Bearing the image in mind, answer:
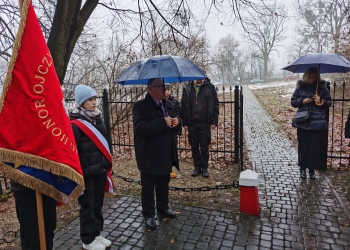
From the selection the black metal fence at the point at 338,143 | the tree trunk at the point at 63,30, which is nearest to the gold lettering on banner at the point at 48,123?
the tree trunk at the point at 63,30

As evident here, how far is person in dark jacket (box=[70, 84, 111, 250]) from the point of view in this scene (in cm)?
290

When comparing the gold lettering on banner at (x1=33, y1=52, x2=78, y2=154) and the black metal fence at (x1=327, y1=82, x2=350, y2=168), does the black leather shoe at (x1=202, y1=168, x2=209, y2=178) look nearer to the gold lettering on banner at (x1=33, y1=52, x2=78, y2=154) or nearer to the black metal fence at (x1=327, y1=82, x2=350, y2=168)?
the black metal fence at (x1=327, y1=82, x2=350, y2=168)

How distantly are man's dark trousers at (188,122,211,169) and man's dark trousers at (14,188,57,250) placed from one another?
3389 mm

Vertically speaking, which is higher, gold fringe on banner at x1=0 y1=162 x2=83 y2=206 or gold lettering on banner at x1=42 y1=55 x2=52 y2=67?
gold lettering on banner at x1=42 y1=55 x2=52 y2=67

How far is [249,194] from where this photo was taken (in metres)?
3.92

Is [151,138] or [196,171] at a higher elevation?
[151,138]

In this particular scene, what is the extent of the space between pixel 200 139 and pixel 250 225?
223 cm

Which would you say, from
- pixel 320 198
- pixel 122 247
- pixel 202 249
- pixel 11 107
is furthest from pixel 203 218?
pixel 11 107

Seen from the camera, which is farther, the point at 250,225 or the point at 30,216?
the point at 250,225

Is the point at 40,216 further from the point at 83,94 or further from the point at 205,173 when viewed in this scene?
the point at 205,173

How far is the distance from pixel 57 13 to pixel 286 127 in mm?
8784

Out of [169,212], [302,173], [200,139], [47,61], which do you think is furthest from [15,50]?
[302,173]

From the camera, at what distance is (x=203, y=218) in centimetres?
391

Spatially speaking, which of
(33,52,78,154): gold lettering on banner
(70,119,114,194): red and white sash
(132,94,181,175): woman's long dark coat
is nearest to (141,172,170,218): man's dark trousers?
(132,94,181,175): woman's long dark coat
